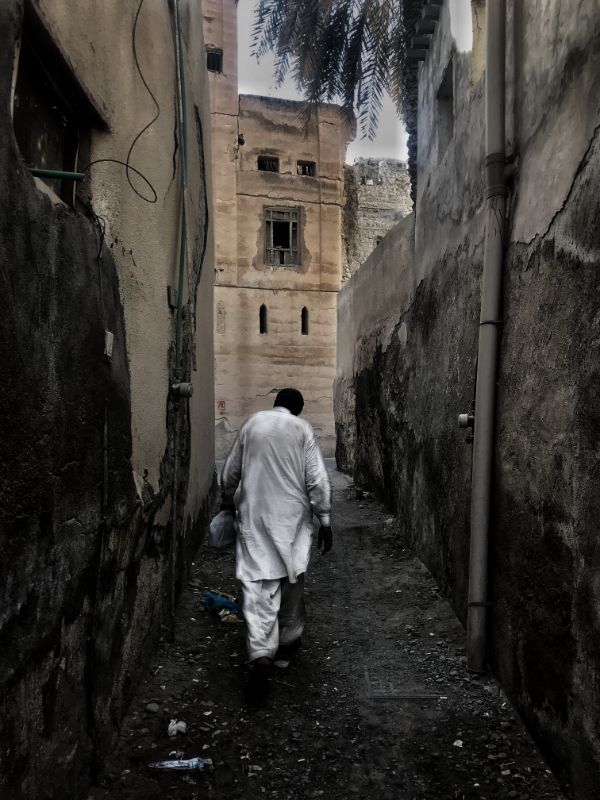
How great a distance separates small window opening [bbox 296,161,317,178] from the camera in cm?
1808

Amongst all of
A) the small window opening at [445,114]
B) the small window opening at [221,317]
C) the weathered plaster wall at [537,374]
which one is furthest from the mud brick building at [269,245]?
the weathered plaster wall at [537,374]

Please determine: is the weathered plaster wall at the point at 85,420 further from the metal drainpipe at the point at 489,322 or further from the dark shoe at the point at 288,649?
the metal drainpipe at the point at 489,322

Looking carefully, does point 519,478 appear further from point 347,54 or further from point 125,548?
point 347,54

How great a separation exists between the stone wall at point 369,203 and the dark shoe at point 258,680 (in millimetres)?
16611

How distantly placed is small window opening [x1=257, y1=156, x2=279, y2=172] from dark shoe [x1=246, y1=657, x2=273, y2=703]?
16.7 metres

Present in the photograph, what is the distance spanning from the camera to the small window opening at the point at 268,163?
17719mm

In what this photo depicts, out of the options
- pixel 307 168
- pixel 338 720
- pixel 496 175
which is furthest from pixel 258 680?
pixel 307 168

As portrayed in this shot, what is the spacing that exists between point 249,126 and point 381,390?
A: 1296 cm

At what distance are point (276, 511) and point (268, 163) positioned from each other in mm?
16279

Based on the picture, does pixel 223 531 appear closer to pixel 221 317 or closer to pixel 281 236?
pixel 221 317

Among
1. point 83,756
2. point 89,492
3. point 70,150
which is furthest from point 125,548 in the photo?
point 70,150

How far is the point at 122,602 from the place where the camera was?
8.79 feet

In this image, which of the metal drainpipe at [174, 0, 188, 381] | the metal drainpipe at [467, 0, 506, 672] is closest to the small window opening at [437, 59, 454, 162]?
the metal drainpipe at [467, 0, 506, 672]

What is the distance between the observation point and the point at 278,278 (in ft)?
57.5
